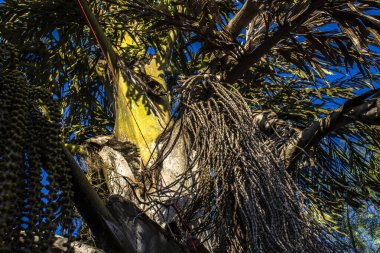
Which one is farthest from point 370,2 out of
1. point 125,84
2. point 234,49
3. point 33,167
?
point 33,167

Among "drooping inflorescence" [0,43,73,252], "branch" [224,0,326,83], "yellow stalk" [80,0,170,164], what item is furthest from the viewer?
"yellow stalk" [80,0,170,164]

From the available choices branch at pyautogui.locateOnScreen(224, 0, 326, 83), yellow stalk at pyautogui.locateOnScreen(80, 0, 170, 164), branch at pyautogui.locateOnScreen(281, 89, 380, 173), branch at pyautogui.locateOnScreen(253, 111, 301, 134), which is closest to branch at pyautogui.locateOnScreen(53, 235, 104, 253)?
yellow stalk at pyautogui.locateOnScreen(80, 0, 170, 164)

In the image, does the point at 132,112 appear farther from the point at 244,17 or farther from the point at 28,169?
the point at 28,169

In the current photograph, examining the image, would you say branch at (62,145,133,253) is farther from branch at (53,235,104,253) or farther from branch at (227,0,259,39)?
branch at (227,0,259,39)

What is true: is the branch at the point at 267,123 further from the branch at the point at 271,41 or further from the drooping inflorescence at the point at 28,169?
the drooping inflorescence at the point at 28,169

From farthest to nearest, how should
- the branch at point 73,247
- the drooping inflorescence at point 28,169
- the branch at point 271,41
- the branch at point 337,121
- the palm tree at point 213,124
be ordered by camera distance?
the branch at point 271,41 < the branch at point 337,121 < the palm tree at point 213,124 < the branch at point 73,247 < the drooping inflorescence at point 28,169

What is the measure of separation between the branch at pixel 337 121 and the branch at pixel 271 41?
32.2 inches

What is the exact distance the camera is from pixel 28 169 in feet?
7.27

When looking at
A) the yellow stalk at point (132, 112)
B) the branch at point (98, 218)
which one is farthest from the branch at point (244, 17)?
the branch at point (98, 218)

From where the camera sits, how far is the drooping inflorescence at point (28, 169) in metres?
2.04

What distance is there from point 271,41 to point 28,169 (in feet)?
9.23

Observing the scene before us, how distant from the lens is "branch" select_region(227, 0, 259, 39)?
4.82 meters

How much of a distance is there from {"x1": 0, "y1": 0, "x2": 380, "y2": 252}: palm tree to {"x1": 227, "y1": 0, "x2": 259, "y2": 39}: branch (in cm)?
1

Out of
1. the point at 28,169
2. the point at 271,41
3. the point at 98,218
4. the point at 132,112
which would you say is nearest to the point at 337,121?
the point at 271,41
